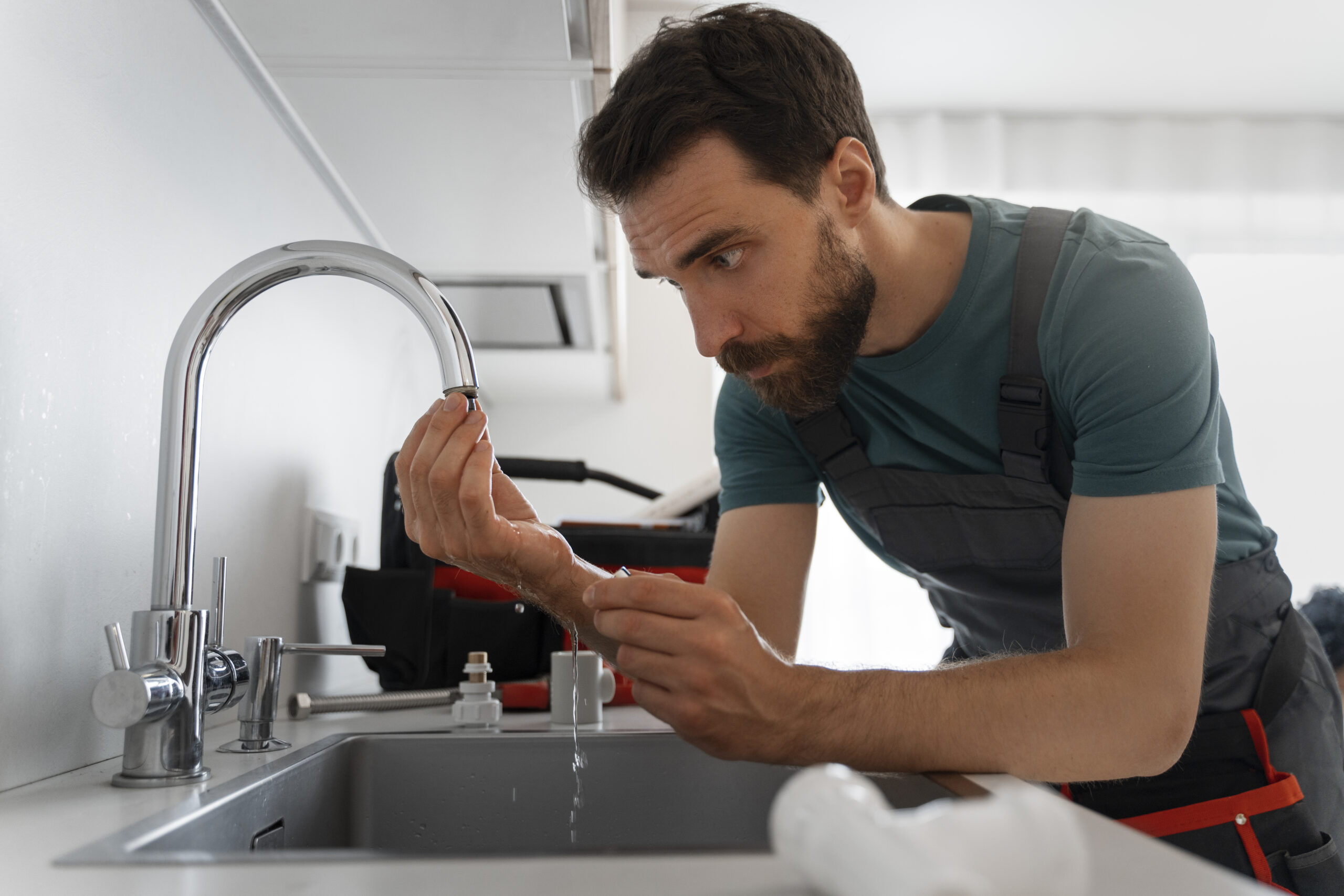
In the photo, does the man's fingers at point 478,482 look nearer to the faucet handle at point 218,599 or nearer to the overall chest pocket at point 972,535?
the faucet handle at point 218,599

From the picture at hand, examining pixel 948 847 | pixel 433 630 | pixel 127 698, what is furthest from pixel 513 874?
pixel 433 630

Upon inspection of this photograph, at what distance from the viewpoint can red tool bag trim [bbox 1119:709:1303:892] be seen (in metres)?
0.87

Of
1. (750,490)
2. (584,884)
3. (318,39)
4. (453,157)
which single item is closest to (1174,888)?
(584,884)

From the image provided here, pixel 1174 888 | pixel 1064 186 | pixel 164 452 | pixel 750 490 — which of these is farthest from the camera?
pixel 1064 186

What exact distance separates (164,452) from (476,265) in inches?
38.1

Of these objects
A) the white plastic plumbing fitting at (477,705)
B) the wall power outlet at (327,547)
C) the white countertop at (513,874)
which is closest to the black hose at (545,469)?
the wall power outlet at (327,547)

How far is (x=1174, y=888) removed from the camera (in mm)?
353

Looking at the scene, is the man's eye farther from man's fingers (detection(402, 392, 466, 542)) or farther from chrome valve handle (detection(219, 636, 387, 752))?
chrome valve handle (detection(219, 636, 387, 752))

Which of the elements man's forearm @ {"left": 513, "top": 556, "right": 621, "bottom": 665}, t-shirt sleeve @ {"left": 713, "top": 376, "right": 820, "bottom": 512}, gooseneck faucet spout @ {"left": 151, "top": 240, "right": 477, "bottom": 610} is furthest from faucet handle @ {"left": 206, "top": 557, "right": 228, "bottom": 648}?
t-shirt sleeve @ {"left": 713, "top": 376, "right": 820, "bottom": 512}

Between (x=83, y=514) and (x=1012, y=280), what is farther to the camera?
(x=1012, y=280)

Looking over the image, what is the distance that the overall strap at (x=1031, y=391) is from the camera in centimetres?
88

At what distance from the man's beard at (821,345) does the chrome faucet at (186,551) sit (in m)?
0.34

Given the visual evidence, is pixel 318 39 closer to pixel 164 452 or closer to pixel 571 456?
pixel 164 452

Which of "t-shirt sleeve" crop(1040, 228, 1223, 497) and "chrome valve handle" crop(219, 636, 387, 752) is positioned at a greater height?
"t-shirt sleeve" crop(1040, 228, 1223, 497)
